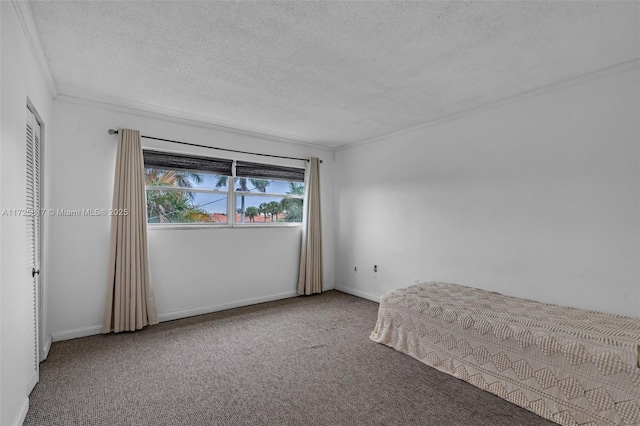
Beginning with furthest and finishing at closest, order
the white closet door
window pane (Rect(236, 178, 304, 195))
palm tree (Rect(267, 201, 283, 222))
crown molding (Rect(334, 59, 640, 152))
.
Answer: palm tree (Rect(267, 201, 283, 222)), window pane (Rect(236, 178, 304, 195)), crown molding (Rect(334, 59, 640, 152)), the white closet door

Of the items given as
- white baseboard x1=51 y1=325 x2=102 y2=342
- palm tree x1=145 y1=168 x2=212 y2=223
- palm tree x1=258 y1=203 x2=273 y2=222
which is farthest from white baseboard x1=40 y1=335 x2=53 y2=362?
palm tree x1=258 y1=203 x2=273 y2=222

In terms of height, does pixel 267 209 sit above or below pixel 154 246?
above

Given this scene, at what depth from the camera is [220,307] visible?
4246mm

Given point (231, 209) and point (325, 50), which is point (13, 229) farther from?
point (231, 209)

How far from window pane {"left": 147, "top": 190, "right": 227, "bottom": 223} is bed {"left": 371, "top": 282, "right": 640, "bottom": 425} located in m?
2.60

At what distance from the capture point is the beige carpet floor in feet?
6.63

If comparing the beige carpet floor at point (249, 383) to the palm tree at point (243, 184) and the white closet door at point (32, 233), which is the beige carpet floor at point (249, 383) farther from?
the palm tree at point (243, 184)

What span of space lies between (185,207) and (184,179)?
1.18 ft

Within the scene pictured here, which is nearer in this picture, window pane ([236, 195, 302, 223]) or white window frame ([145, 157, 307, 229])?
white window frame ([145, 157, 307, 229])

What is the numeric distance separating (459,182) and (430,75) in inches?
57.8

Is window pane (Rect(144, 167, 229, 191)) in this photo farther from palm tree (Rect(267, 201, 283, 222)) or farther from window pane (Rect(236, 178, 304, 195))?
palm tree (Rect(267, 201, 283, 222))

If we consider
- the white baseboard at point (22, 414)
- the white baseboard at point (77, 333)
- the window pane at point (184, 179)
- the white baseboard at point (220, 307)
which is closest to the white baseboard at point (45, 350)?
the white baseboard at point (77, 333)

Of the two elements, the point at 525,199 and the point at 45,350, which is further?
the point at 525,199

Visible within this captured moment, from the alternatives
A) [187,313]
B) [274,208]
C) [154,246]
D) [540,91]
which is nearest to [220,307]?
[187,313]
